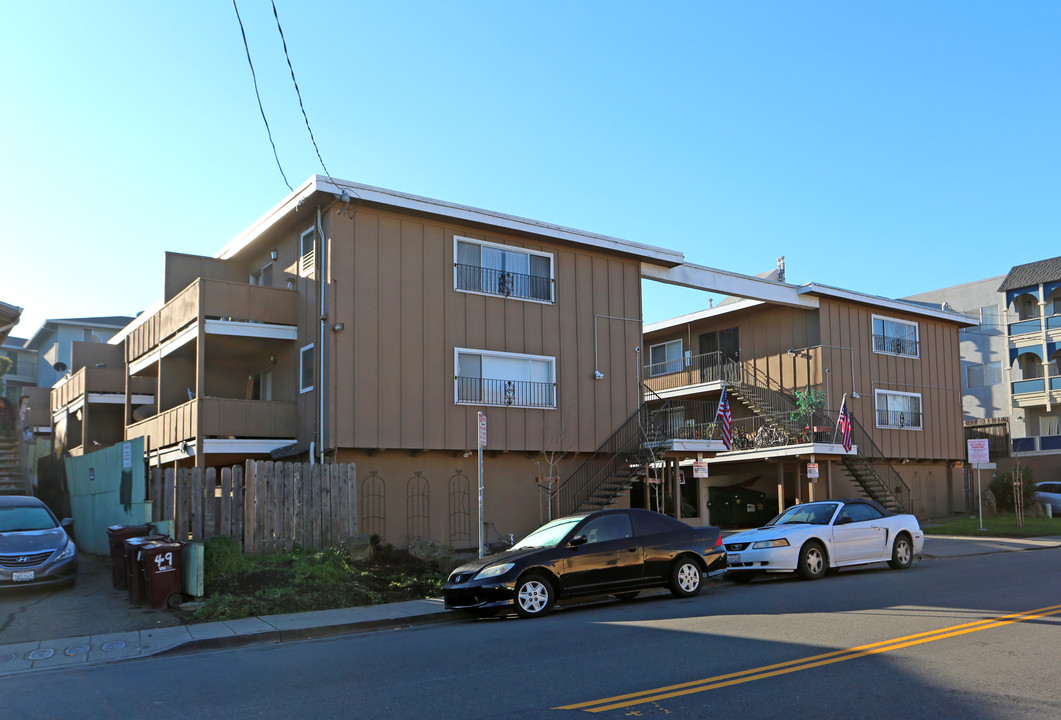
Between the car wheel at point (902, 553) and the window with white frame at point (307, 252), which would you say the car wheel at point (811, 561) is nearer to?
the car wheel at point (902, 553)

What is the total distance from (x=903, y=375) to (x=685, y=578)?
2256 centimetres

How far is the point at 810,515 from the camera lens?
54.7 feet

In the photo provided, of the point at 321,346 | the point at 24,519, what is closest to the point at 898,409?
the point at 321,346

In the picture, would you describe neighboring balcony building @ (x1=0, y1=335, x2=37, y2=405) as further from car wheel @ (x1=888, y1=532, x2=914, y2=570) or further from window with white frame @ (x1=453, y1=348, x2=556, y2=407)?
car wheel @ (x1=888, y1=532, x2=914, y2=570)

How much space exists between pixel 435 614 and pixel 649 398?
24674 millimetres

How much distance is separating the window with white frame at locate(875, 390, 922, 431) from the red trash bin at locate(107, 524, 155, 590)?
82.0 feet

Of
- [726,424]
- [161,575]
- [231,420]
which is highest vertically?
[231,420]

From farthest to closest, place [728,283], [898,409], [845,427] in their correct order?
[898,409] → [728,283] → [845,427]

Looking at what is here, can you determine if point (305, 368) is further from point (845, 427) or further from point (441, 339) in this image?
point (845, 427)

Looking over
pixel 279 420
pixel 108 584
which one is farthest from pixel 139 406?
pixel 108 584

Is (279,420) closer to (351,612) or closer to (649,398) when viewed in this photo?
(351,612)

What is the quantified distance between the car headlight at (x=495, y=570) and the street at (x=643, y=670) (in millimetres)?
627

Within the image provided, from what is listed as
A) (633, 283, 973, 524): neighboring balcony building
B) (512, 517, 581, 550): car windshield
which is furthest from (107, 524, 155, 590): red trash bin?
(633, 283, 973, 524): neighboring balcony building

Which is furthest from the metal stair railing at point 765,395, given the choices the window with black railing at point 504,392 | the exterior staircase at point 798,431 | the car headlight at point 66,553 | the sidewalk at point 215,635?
the car headlight at point 66,553
